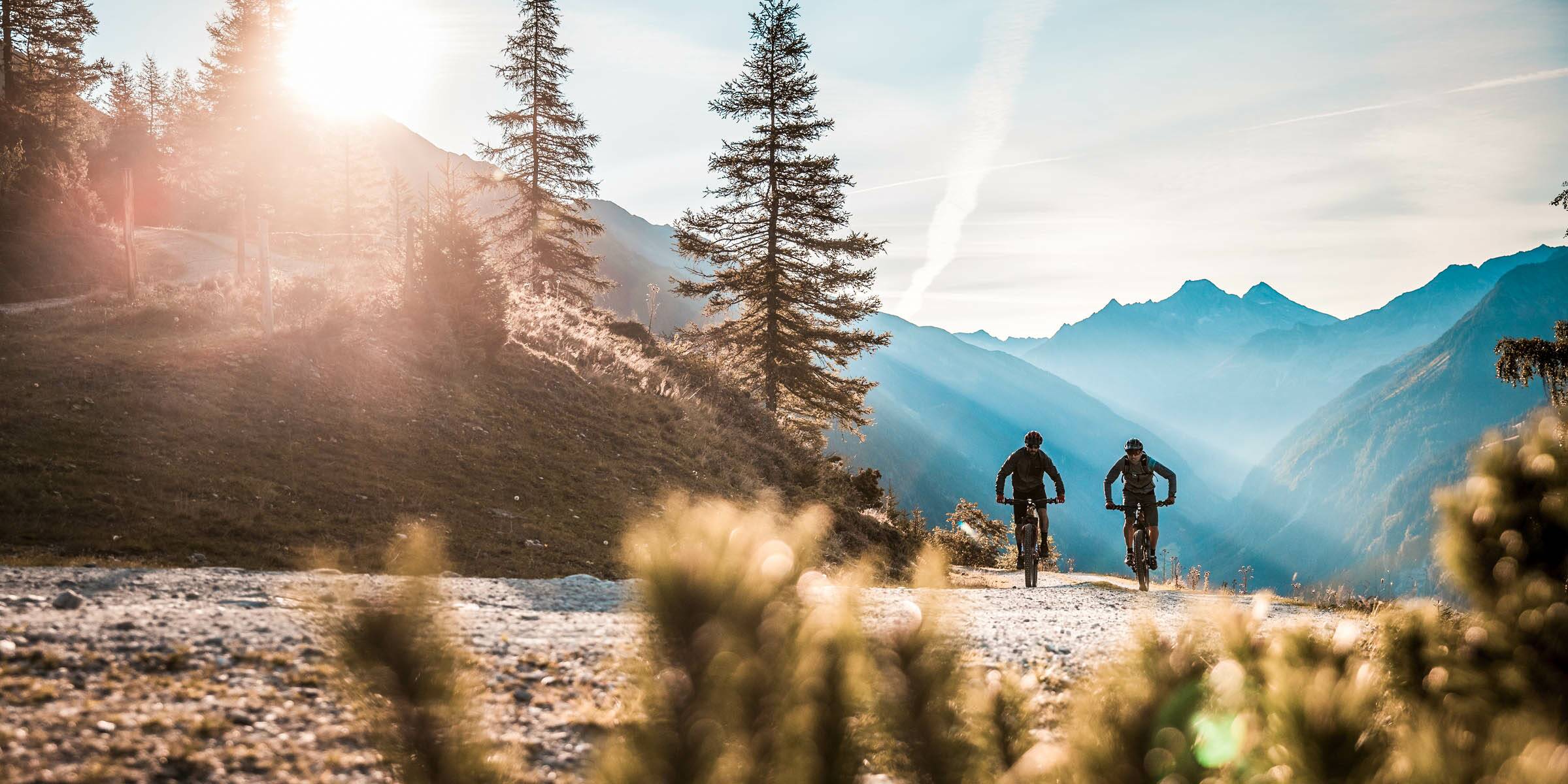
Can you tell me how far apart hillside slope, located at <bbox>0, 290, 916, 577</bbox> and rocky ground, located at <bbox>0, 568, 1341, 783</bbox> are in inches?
123

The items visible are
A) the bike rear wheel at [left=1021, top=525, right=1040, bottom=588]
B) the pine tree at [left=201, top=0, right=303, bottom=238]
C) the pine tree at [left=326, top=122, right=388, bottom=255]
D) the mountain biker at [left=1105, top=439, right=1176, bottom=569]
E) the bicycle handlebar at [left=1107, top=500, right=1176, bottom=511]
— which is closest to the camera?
the bicycle handlebar at [left=1107, top=500, right=1176, bottom=511]

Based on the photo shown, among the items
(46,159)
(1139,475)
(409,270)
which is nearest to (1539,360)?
(1139,475)

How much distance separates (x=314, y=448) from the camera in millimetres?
12711

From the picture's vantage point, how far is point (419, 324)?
63.5 feet

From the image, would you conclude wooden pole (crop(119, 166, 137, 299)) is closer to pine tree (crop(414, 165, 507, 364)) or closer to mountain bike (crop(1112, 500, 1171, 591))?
pine tree (crop(414, 165, 507, 364))

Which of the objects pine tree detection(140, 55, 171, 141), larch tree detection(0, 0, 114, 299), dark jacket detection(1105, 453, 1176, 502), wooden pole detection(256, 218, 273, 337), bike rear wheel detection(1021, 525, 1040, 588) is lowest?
bike rear wheel detection(1021, 525, 1040, 588)

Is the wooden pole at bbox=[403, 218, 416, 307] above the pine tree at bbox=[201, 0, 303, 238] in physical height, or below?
below

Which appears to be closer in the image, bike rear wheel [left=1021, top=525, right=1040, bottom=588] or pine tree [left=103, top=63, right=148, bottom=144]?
bike rear wheel [left=1021, top=525, right=1040, bottom=588]

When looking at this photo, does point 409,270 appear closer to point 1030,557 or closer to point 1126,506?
point 1030,557

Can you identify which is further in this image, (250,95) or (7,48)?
(250,95)

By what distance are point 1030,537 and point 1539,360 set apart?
50.8 ft

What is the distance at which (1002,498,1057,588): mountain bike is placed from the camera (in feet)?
40.6

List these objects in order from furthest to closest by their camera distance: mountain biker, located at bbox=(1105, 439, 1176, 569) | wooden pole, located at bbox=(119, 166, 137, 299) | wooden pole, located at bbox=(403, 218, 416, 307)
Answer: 1. wooden pole, located at bbox=(403, 218, 416, 307)
2. wooden pole, located at bbox=(119, 166, 137, 299)
3. mountain biker, located at bbox=(1105, 439, 1176, 569)

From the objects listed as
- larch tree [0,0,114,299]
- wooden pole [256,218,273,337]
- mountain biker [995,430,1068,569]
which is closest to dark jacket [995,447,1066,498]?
mountain biker [995,430,1068,569]
